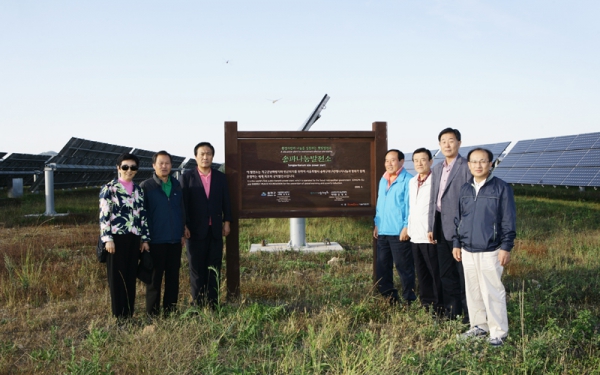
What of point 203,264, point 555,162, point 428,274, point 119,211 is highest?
point 555,162

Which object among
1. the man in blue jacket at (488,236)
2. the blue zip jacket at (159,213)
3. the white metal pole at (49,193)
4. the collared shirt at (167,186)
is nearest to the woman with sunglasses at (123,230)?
the blue zip jacket at (159,213)

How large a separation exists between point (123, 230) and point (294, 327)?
1833 mm

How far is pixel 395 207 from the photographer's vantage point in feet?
17.6

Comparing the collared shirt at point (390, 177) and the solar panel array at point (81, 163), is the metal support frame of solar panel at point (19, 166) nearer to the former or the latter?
the solar panel array at point (81, 163)

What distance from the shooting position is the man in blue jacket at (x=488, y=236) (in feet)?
13.3

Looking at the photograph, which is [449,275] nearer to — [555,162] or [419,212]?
[419,212]

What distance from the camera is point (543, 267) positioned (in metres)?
7.22

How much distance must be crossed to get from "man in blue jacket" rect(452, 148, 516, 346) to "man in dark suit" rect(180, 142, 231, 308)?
2.47m

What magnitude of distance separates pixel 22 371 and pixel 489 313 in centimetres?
369

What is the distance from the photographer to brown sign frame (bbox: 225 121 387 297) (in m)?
5.65

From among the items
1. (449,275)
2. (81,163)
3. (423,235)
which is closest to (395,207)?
(423,235)

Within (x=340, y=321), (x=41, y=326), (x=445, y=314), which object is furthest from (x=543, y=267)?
(x=41, y=326)

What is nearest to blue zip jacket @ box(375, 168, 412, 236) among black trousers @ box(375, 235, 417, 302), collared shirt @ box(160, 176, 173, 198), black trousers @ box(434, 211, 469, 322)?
black trousers @ box(375, 235, 417, 302)

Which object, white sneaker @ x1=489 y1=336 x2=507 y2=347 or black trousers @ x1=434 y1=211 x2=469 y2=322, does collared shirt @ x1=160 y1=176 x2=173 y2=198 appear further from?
white sneaker @ x1=489 y1=336 x2=507 y2=347
